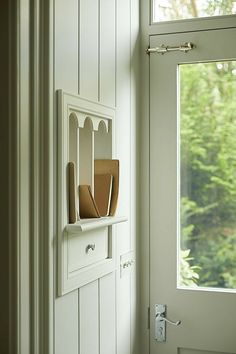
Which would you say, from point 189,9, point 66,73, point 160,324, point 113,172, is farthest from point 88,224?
point 189,9

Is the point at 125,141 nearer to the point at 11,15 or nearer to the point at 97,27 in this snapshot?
the point at 97,27

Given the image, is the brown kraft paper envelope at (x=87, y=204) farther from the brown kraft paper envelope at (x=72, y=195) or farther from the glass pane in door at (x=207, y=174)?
the glass pane in door at (x=207, y=174)

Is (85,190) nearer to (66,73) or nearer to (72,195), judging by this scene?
(72,195)

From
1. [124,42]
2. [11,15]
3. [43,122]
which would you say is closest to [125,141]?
[124,42]

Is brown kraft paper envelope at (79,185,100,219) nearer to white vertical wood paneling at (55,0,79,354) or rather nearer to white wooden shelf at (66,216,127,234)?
white wooden shelf at (66,216,127,234)

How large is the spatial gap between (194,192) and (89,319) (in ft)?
2.26

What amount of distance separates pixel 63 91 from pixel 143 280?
0.95 metres

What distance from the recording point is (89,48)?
1516 mm

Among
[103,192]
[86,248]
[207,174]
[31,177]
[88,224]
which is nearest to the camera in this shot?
[31,177]

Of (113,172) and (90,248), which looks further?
(113,172)

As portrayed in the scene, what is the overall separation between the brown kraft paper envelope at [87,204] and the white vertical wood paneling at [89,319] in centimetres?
21

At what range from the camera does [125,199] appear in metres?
1.82

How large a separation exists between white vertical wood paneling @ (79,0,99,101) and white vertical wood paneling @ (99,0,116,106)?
0.04 metres

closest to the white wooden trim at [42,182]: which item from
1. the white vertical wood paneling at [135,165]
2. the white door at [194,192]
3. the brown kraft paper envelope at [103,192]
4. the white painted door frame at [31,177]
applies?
the white painted door frame at [31,177]
